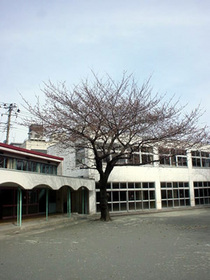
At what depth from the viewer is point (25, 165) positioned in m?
18.0

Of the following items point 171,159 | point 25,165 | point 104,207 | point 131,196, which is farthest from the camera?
point 171,159

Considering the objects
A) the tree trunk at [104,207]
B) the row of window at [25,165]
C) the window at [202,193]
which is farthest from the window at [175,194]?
the row of window at [25,165]

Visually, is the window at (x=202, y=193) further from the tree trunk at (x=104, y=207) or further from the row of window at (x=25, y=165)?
the row of window at (x=25, y=165)

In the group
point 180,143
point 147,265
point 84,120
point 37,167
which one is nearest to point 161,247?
point 147,265

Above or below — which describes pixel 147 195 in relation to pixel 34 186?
below

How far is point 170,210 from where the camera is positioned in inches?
984

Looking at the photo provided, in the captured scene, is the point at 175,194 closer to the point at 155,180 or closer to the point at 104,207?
the point at 155,180

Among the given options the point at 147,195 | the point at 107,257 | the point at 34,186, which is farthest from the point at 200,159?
the point at 107,257

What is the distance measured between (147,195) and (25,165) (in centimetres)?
1151

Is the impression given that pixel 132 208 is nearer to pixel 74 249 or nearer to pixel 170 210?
pixel 170 210

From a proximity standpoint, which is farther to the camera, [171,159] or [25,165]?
[171,159]

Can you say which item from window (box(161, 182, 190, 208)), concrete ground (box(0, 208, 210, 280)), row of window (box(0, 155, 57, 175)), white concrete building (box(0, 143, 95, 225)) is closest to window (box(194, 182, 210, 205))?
window (box(161, 182, 190, 208))

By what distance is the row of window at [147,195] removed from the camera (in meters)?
22.7

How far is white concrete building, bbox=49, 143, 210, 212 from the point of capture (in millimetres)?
22672
